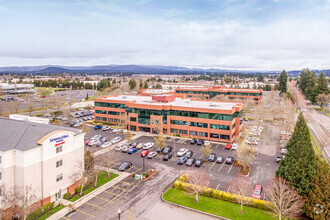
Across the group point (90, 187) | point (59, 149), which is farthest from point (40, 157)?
point (90, 187)

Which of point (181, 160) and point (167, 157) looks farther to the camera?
point (167, 157)

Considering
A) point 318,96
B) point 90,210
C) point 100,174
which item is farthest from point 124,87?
point 90,210

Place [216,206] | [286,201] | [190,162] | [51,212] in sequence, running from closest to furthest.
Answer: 1. [286,201]
2. [51,212]
3. [216,206]
4. [190,162]

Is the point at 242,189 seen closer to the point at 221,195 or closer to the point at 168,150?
the point at 221,195

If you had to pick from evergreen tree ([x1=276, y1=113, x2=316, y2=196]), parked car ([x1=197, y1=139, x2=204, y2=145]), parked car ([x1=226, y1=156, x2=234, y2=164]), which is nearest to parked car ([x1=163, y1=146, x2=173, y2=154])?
parked car ([x1=197, y1=139, x2=204, y2=145])

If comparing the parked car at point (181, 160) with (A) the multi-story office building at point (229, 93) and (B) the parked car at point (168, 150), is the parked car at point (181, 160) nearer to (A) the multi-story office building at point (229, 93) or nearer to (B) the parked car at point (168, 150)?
(B) the parked car at point (168, 150)

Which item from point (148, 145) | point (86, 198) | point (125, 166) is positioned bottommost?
point (86, 198)
